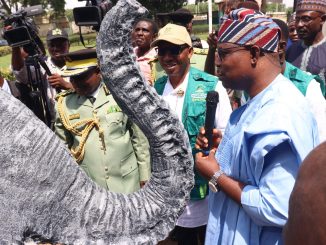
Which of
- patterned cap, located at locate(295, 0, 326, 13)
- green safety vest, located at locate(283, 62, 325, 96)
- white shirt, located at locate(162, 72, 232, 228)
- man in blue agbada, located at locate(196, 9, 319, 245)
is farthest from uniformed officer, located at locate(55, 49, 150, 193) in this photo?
patterned cap, located at locate(295, 0, 326, 13)

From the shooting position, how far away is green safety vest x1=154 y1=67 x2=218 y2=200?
2875mm

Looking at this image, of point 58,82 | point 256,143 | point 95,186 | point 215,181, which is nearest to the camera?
point 95,186

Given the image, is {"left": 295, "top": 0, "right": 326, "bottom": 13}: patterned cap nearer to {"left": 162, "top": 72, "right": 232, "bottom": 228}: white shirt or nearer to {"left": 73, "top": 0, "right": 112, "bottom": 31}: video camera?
{"left": 162, "top": 72, "right": 232, "bottom": 228}: white shirt

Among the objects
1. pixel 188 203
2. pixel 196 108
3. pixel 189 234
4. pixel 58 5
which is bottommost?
pixel 58 5

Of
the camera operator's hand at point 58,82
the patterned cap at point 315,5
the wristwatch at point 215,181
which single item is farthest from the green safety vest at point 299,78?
the camera operator's hand at point 58,82

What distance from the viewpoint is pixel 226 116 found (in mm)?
2850

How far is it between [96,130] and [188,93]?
2.23ft

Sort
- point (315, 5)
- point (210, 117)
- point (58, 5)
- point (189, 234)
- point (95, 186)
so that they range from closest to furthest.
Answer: point (95, 186) → point (210, 117) → point (189, 234) → point (315, 5) → point (58, 5)

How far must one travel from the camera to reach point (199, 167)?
2.06 meters

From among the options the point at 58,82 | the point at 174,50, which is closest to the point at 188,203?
the point at 174,50

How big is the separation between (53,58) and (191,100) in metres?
2.83

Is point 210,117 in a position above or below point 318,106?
above

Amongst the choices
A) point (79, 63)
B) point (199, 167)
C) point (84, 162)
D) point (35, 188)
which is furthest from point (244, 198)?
point (79, 63)

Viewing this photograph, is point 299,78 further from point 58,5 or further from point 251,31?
point 58,5
